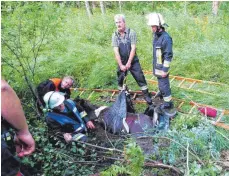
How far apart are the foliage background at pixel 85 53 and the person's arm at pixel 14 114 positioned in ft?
6.31

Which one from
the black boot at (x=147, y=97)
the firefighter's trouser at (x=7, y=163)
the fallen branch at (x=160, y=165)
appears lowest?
the fallen branch at (x=160, y=165)

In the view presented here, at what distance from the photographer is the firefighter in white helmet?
5094 millimetres

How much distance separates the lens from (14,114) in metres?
2.02

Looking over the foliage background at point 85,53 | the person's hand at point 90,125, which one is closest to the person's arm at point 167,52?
the foliage background at point 85,53

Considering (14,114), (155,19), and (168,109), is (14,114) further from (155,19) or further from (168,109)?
(168,109)

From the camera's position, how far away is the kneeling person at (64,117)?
14.8 feet

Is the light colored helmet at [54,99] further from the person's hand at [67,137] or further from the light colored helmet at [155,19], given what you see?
the light colored helmet at [155,19]

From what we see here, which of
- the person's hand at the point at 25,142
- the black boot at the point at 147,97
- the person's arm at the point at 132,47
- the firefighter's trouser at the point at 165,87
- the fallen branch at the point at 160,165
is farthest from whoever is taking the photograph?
the black boot at the point at 147,97

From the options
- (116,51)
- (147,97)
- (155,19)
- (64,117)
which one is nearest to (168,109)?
(147,97)

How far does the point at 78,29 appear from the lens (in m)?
11.8

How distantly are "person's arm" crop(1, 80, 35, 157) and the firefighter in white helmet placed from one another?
3.38 meters

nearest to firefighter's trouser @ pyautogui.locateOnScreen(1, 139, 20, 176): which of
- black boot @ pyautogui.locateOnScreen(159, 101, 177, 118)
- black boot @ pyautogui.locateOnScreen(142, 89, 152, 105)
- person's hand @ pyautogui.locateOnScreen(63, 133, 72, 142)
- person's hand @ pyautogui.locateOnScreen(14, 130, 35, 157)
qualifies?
person's hand @ pyautogui.locateOnScreen(14, 130, 35, 157)

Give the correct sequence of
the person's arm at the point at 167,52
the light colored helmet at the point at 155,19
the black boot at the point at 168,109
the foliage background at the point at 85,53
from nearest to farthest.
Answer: the foliage background at the point at 85,53 → the light colored helmet at the point at 155,19 → the person's arm at the point at 167,52 → the black boot at the point at 168,109

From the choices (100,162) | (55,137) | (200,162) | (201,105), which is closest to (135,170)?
(200,162)
